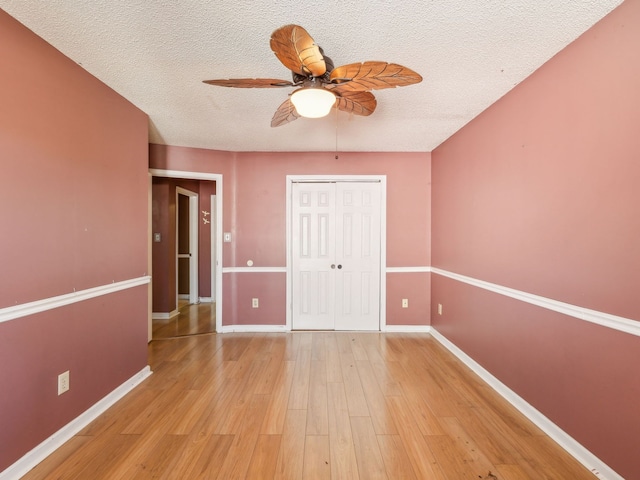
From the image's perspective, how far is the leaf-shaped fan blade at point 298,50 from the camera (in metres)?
1.14

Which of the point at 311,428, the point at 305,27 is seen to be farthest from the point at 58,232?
the point at 311,428

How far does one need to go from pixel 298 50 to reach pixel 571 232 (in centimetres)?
181

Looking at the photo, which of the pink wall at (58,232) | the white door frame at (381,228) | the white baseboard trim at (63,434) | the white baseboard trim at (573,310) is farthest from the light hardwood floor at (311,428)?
the white door frame at (381,228)

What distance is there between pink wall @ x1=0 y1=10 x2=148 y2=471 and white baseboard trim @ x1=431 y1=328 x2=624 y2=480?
10.0 feet

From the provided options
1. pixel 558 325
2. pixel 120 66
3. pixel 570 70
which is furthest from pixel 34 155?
pixel 558 325

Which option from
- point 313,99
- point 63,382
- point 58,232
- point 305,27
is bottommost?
point 63,382

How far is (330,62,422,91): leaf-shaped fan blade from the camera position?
4.23 ft

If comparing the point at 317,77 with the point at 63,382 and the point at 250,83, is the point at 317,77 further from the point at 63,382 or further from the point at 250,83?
the point at 63,382

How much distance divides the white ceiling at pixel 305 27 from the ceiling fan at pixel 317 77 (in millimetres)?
282

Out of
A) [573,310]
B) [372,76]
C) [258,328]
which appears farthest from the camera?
[258,328]

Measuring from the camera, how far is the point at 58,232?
5.67 ft

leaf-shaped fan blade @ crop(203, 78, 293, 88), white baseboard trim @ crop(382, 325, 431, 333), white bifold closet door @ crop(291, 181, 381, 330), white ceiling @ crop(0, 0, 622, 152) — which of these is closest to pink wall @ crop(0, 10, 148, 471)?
white ceiling @ crop(0, 0, 622, 152)

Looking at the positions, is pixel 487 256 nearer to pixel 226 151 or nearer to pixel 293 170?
pixel 293 170

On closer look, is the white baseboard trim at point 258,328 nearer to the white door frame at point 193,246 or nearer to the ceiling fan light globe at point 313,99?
the white door frame at point 193,246
